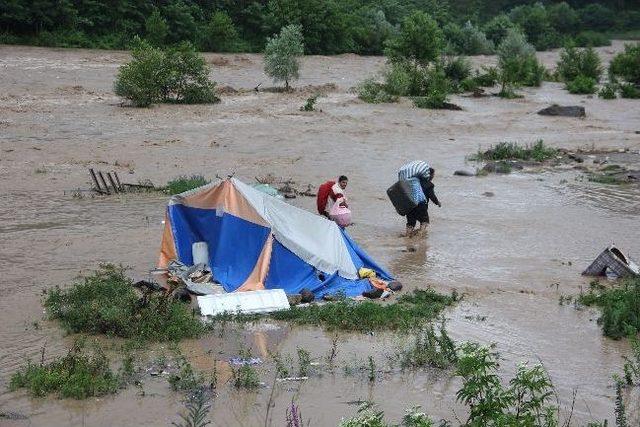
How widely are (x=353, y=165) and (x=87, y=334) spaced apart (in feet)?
40.5

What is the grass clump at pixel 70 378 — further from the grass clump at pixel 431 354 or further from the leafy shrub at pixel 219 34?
the leafy shrub at pixel 219 34

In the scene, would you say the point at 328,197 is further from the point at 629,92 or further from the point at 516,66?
the point at 516,66

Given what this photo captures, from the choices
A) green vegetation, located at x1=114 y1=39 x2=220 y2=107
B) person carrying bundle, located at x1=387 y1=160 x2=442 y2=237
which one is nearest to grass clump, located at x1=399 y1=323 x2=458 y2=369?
person carrying bundle, located at x1=387 y1=160 x2=442 y2=237

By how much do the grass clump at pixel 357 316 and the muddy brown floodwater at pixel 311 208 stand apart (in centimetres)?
26

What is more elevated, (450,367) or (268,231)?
(268,231)

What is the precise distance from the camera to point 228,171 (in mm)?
20016

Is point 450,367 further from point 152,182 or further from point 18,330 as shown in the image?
point 152,182

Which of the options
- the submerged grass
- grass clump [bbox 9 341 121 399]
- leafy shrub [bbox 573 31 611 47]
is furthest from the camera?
leafy shrub [bbox 573 31 611 47]

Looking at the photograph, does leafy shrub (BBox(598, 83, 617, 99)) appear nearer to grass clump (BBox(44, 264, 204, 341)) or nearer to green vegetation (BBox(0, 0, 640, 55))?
green vegetation (BBox(0, 0, 640, 55))

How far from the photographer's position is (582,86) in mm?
38219

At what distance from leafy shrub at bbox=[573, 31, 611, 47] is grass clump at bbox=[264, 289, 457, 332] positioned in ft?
173

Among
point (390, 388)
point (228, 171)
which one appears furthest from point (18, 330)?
point (228, 171)

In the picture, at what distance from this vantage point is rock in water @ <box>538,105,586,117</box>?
31.7 m

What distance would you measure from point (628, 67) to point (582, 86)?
365 cm
